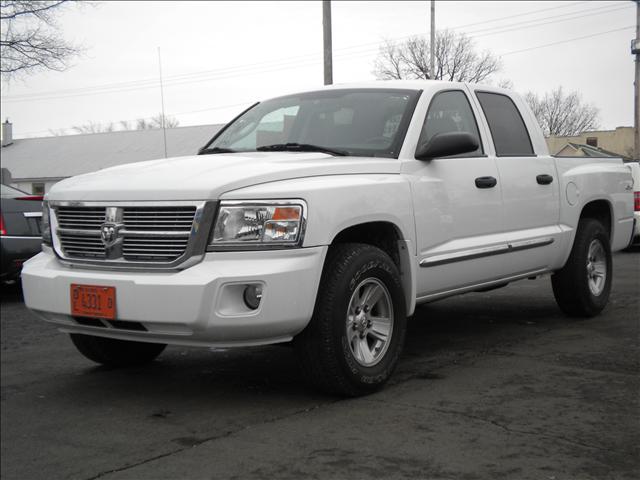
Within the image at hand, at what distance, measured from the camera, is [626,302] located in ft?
28.3

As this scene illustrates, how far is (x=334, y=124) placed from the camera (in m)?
5.94

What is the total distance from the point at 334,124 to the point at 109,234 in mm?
1860

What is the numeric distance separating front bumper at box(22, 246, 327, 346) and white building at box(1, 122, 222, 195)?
4946 cm

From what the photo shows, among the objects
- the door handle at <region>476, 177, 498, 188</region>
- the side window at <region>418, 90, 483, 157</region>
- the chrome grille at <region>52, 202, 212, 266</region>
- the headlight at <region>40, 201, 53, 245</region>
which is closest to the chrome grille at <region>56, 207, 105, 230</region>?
the chrome grille at <region>52, 202, 212, 266</region>

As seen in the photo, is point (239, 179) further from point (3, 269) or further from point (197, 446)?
point (3, 269)

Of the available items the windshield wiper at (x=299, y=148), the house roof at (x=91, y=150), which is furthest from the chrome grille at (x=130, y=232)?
the house roof at (x=91, y=150)

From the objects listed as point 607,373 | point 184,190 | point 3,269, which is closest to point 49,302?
point 184,190

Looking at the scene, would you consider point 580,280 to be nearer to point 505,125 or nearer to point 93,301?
point 505,125

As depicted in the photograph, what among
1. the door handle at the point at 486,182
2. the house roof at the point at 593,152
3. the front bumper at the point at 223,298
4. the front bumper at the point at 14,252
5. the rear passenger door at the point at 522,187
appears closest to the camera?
the front bumper at the point at 223,298

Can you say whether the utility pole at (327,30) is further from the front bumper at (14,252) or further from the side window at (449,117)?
the side window at (449,117)

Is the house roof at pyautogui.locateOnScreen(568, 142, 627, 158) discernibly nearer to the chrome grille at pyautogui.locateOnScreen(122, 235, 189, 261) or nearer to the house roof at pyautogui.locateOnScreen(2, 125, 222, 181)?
the chrome grille at pyautogui.locateOnScreen(122, 235, 189, 261)

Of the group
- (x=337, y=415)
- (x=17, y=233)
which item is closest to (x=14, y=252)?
(x=17, y=233)

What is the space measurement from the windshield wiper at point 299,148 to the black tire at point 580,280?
2.78 meters

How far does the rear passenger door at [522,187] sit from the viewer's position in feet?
21.1
